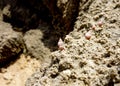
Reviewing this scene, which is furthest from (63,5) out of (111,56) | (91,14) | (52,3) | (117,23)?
(111,56)

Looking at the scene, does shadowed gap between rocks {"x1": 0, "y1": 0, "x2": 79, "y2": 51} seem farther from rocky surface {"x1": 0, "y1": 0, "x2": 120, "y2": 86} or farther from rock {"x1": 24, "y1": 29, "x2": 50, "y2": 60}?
rocky surface {"x1": 0, "y1": 0, "x2": 120, "y2": 86}

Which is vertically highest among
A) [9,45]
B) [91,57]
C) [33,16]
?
[33,16]

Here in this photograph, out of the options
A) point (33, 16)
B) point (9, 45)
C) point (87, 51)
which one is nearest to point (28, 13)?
point (33, 16)

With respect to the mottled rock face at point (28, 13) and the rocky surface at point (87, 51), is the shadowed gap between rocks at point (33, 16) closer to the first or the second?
the mottled rock face at point (28, 13)

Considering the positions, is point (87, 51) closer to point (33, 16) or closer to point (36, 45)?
point (36, 45)

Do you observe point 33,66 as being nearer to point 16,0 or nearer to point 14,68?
point 14,68

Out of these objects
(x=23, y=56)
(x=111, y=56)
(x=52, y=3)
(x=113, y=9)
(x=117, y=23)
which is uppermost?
(x=52, y=3)
